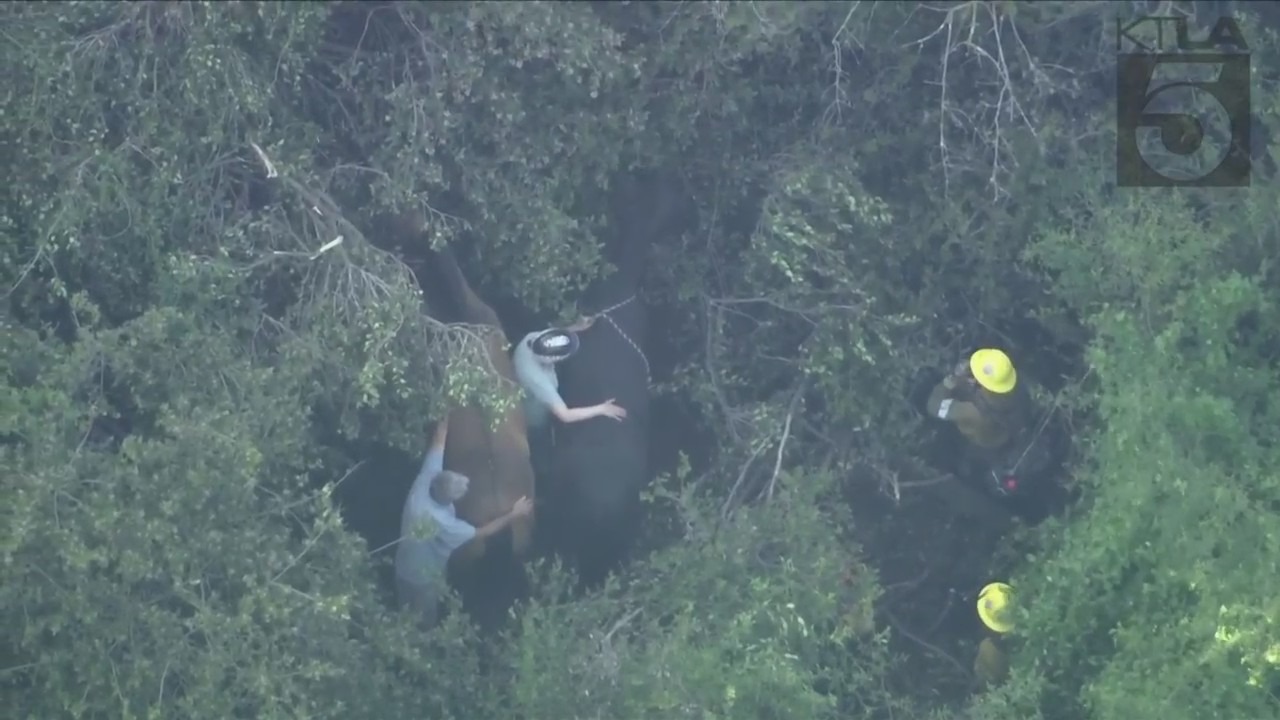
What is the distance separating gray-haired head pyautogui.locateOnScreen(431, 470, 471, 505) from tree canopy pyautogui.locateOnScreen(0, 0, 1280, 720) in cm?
21

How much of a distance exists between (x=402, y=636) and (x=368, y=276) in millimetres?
1401

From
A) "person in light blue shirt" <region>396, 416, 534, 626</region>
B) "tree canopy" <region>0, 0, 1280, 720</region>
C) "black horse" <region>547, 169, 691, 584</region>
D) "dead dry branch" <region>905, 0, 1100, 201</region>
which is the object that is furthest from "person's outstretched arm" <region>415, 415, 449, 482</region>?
"dead dry branch" <region>905, 0, 1100, 201</region>

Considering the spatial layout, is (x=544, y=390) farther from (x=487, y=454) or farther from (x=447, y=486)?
(x=447, y=486)

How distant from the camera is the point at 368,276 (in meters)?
5.41

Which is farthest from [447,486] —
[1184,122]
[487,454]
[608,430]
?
[1184,122]

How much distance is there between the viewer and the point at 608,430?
20.3ft

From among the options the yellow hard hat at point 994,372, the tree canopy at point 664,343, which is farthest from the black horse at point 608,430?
the yellow hard hat at point 994,372

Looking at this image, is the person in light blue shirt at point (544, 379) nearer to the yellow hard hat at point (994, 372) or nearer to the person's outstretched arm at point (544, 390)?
the person's outstretched arm at point (544, 390)

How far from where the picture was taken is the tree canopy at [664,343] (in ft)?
15.7

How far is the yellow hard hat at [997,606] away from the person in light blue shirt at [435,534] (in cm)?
218

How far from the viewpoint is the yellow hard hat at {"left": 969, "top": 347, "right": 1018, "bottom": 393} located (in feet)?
19.5

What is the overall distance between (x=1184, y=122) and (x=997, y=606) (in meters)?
2.24

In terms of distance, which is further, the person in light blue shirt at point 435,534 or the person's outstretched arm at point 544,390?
the person's outstretched arm at point 544,390

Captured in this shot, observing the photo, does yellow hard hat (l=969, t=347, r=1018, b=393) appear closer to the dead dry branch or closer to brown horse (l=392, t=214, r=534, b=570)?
the dead dry branch
